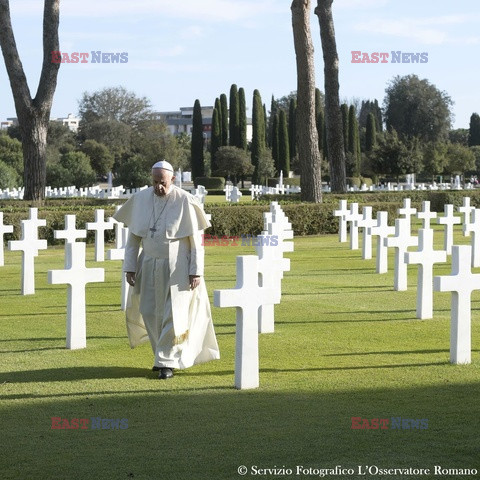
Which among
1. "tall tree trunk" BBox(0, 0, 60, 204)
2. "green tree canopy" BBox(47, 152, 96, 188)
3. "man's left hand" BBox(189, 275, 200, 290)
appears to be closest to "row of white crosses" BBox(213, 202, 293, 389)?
"man's left hand" BBox(189, 275, 200, 290)

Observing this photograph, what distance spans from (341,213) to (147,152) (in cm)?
4473

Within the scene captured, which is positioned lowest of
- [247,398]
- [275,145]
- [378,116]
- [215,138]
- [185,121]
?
[247,398]

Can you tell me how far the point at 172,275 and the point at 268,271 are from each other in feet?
6.90

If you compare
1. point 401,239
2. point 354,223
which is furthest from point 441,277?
point 354,223

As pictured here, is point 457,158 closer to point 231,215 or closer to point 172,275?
point 231,215

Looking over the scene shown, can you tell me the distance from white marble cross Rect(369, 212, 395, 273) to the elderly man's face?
7.71 m

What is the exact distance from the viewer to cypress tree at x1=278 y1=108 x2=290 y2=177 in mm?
70688

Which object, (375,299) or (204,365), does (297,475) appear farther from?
(375,299)

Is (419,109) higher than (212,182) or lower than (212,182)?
higher

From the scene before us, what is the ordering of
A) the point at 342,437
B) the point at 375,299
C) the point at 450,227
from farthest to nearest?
1. the point at 450,227
2. the point at 375,299
3. the point at 342,437

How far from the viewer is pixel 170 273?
29.6 ft

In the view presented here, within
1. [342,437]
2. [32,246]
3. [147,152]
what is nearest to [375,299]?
[32,246]

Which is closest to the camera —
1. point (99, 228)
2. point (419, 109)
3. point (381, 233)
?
point (381, 233)

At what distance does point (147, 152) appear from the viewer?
67.8 m
